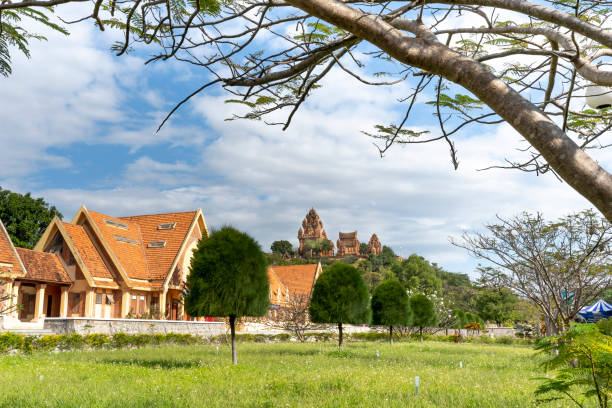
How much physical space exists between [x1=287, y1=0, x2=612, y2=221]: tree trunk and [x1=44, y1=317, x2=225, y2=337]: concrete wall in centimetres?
1944

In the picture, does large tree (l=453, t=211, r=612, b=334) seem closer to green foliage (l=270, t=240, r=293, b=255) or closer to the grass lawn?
the grass lawn

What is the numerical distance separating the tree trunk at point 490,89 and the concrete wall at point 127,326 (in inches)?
765

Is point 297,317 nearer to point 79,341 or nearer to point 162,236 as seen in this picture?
point 162,236

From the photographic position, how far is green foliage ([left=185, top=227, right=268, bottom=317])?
13.0 metres

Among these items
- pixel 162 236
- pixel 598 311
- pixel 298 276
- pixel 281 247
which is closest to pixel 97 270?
pixel 162 236

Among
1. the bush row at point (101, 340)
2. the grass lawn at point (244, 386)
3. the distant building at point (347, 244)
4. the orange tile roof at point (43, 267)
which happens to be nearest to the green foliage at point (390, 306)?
the bush row at point (101, 340)

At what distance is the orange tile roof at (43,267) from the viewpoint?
2361 centimetres

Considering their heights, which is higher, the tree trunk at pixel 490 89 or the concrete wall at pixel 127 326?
the tree trunk at pixel 490 89

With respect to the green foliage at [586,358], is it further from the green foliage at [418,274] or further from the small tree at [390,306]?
Result: the green foliage at [418,274]

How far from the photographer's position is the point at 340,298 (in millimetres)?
20234

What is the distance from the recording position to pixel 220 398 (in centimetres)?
757

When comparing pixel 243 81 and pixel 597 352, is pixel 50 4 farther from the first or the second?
pixel 597 352

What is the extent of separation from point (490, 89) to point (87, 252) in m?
27.7

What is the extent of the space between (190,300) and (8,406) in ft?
21.2
